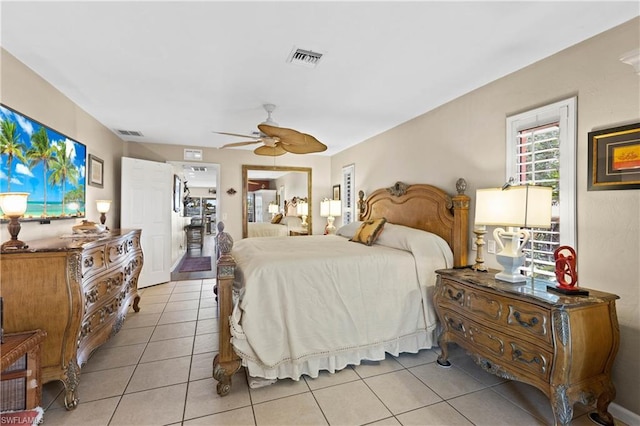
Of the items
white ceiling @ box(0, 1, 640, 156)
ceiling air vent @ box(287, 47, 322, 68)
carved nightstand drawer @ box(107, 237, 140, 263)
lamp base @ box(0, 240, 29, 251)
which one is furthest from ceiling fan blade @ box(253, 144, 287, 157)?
lamp base @ box(0, 240, 29, 251)

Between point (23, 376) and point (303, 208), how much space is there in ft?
15.7

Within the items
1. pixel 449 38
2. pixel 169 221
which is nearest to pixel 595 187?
pixel 449 38

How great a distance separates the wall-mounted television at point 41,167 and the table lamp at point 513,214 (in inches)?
140

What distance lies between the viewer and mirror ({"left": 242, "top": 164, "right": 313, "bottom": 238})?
5664 mm

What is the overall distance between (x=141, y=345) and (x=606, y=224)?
388 cm

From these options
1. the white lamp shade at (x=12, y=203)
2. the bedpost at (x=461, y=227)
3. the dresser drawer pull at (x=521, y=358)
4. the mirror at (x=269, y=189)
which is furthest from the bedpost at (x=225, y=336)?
the mirror at (x=269, y=189)

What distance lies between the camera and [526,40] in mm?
2006

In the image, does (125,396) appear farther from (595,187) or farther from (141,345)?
(595,187)

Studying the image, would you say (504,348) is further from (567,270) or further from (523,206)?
(523,206)

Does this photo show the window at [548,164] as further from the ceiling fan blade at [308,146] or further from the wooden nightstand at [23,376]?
the wooden nightstand at [23,376]

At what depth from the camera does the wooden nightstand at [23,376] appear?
164cm

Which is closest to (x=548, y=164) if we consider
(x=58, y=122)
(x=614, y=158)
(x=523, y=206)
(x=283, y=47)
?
(x=614, y=158)

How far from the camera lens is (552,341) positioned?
64.1 inches

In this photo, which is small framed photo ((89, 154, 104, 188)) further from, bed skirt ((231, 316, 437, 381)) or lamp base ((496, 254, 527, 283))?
lamp base ((496, 254, 527, 283))
